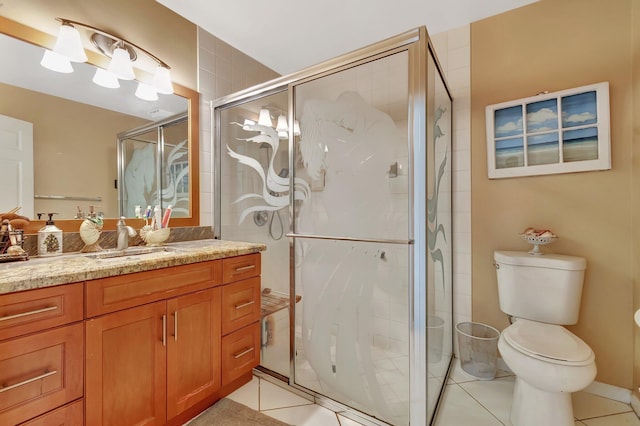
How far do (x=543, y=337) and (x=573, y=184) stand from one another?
0.93 meters

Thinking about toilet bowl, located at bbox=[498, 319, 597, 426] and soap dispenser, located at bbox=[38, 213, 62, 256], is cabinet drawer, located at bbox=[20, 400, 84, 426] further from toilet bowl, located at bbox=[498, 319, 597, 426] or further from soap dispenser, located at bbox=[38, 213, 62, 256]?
toilet bowl, located at bbox=[498, 319, 597, 426]

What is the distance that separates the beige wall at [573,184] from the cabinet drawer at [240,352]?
1.55m

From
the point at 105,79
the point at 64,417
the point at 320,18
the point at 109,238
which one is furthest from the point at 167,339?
the point at 320,18

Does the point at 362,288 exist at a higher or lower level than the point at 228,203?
lower

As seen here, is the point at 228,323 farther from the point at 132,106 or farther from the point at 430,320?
the point at 132,106

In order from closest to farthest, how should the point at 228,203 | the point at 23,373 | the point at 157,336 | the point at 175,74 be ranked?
the point at 23,373, the point at 157,336, the point at 175,74, the point at 228,203

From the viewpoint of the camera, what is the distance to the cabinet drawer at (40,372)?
858 millimetres

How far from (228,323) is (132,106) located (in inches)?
57.2

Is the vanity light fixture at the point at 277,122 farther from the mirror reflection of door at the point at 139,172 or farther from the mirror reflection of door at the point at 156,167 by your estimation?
the mirror reflection of door at the point at 139,172

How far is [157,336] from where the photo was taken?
123cm

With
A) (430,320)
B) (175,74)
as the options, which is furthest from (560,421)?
(175,74)

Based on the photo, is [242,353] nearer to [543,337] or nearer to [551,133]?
[543,337]

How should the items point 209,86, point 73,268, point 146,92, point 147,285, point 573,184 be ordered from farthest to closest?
point 209,86
point 146,92
point 573,184
point 147,285
point 73,268

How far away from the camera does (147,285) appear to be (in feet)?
3.93
